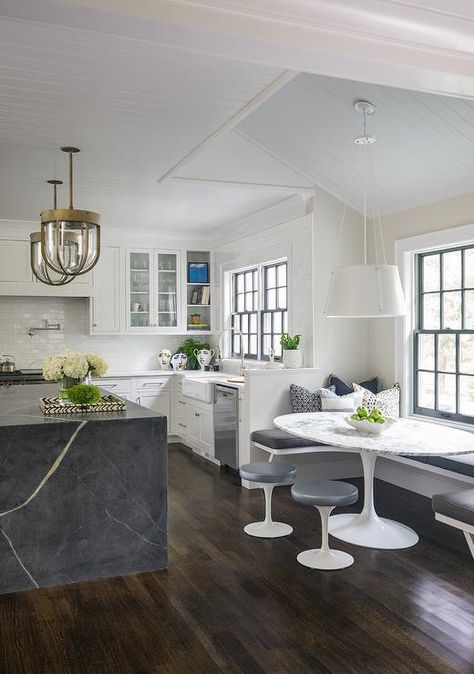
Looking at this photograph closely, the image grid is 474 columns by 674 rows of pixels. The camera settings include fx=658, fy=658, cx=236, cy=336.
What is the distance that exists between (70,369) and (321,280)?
107 inches

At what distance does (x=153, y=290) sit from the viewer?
815 centimetres

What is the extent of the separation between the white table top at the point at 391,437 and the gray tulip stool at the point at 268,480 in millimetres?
317

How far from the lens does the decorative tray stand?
3891mm

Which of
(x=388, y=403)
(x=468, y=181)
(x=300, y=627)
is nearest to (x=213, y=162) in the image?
(x=468, y=181)

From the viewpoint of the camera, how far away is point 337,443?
3770mm

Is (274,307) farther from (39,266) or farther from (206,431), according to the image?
(39,266)

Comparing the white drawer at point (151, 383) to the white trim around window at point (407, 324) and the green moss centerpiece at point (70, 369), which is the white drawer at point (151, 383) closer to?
the white trim around window at point (407, 324)

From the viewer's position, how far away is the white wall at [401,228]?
497 cm

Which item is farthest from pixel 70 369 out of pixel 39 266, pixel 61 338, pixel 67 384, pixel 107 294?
pixel 61 338

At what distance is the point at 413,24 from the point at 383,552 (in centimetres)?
300

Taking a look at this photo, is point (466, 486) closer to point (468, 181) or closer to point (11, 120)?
point (468, 181)

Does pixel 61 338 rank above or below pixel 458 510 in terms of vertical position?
above

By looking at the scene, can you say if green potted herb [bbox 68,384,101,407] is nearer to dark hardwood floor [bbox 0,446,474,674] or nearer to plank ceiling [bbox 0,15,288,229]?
dark hardwood floor [bbox 0,446,474,674]

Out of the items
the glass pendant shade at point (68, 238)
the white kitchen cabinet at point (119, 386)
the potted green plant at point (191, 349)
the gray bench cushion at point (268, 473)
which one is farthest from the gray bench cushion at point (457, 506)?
the potted green plant at point (191, 349)
